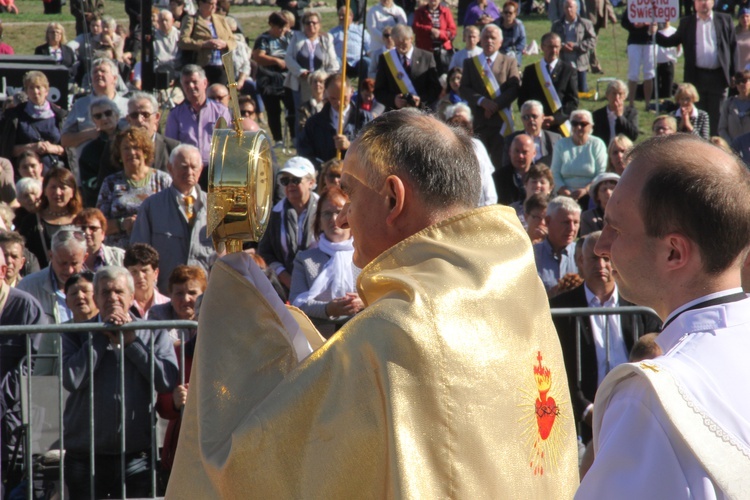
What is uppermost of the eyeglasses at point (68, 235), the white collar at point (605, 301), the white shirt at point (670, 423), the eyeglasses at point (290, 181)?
the white shirt at point (670, 423)

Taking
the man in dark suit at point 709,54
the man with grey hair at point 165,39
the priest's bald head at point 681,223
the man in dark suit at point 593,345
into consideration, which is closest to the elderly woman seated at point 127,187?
the man in dark suit at point 593,345

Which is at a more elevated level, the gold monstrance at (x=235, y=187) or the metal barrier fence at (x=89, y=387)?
the gold monstrance at (x=235, y=187)

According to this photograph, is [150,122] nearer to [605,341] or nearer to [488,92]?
[605,341]

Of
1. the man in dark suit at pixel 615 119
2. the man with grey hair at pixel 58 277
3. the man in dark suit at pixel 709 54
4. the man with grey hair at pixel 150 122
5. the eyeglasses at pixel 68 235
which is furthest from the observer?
the man in dark suit at pixel 709 54

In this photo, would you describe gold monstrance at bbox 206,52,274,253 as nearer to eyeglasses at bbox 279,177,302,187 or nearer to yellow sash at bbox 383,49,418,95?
eyeglasses at bbox 279,177,302,187

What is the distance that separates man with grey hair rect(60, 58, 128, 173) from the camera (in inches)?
389

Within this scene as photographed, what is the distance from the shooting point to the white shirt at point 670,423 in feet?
6.18

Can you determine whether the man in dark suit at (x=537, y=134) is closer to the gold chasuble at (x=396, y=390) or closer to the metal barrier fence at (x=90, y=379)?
the metal barrier fence at (x=90, y=379)

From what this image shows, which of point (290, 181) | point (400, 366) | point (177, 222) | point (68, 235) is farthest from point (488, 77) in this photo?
point (400, 366)

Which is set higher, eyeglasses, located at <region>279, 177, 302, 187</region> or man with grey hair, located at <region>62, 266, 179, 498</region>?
eyeglasses, located at <region>279, 177, 302, 187</region>

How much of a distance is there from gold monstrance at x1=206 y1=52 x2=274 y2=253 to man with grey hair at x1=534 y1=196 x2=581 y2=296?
5.20 metres

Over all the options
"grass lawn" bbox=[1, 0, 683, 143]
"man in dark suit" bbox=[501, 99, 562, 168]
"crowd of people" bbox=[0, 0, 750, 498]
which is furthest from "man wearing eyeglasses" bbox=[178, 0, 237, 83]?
"grass lawn" bbox=[1, 0, 683, 143]

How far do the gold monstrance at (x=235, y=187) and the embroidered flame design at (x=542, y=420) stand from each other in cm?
75

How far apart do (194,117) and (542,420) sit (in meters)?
8.19
